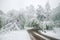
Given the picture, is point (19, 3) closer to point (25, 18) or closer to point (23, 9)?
point (23, 9)

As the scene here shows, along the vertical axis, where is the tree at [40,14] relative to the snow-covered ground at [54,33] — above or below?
above

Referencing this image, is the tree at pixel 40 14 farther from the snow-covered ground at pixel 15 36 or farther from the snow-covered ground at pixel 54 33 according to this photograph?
the snow-covered ground at pixel 15 36

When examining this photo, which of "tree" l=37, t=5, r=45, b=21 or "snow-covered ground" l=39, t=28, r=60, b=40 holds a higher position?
"tree" l=37, t=5, r=45, b=21

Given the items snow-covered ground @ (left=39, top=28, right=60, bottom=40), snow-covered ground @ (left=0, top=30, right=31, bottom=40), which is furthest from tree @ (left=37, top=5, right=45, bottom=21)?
snow-covered ground @ (left=0, top=30, right=31, bottom=40)

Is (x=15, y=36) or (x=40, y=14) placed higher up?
(x=40, y=14)

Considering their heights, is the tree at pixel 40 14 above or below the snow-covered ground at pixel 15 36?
above

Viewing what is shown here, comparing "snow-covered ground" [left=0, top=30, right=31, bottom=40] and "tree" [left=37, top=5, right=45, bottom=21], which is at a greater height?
"tree" [left=37, top=5, right=45, bottom=21]

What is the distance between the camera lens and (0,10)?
1468mm

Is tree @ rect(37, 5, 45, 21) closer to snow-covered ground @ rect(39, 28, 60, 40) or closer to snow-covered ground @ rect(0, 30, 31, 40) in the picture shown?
snow-covered ground @ rect(39, 28, 60, 40)

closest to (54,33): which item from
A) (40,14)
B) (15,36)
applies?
(40,14)

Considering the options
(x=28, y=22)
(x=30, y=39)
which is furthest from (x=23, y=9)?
(x=30, y=39)

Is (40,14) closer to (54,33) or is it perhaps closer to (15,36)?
(54,33)

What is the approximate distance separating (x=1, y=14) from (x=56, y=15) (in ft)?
2.90

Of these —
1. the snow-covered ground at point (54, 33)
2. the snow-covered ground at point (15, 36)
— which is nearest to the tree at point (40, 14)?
the snow-covered ground at point (54, 33)
